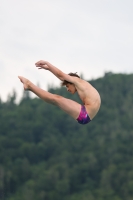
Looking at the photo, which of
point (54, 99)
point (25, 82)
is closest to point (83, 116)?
point (54, 99)

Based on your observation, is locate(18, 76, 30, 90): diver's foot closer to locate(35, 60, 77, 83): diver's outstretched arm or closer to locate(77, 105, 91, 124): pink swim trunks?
locate(35, 60, 77, 83): diver's outstretched arm

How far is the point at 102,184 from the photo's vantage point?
200m

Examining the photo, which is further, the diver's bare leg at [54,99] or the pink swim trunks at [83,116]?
the pink swim trunks at [83,116]

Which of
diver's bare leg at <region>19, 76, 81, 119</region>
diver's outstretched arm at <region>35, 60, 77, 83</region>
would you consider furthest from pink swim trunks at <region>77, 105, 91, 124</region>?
diver's outstretched arm at <region>35, 60, 77, 83</region>

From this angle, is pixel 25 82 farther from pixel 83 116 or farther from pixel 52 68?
pixel 83 116

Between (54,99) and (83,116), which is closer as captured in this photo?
(54,99)

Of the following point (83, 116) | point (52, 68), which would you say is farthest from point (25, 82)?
point (83, 116)

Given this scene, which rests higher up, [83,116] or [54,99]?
[54,99]

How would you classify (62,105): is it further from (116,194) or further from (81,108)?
(116,194)

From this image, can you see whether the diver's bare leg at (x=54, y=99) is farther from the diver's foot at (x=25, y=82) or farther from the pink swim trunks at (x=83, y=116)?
the pink swim trunks at (x=83, y=116)

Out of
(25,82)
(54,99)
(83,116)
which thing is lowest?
(83,116)

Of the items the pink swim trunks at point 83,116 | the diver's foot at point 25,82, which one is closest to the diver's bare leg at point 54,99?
the diver's foot at point 25,82

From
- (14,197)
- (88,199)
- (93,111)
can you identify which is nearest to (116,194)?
(88,199)

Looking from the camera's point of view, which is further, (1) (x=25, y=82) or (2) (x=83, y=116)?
(2) (x=83, y=116)
